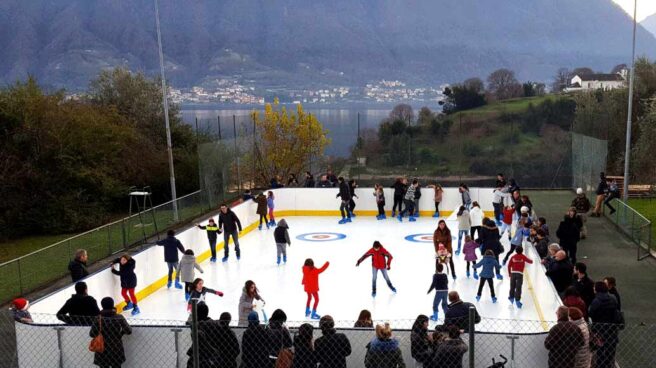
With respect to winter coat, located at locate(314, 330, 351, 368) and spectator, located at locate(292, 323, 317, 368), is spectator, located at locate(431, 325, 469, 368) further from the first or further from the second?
spectator, located at locate(292, 323, 317, 368)

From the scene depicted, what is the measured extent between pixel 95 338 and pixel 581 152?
74.5 ft

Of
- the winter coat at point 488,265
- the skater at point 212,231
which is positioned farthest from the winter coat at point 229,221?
the winter coat at point 488,265

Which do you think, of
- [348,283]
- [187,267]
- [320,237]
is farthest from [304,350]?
[320,237]

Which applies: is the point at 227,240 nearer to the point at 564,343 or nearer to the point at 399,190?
the point at 399,190

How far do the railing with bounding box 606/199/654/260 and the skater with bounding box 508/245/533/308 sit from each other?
5.62m

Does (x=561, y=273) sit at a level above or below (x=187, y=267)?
above

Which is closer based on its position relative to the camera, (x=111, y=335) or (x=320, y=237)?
(x=111, y=335)

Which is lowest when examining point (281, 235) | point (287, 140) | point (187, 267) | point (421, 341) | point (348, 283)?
point (348, 283)

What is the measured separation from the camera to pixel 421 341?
8.05m

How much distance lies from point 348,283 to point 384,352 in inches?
313

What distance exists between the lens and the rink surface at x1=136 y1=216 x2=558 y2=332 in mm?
12969

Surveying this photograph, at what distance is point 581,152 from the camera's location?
26.9 meters

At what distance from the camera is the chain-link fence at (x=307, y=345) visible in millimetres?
7652

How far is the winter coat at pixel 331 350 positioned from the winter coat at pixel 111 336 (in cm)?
266
